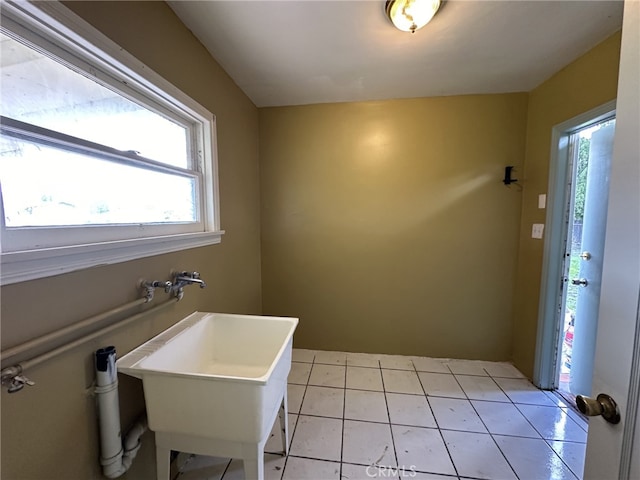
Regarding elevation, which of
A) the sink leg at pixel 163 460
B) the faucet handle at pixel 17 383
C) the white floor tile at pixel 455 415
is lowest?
the white floor tile at pixel 455 415

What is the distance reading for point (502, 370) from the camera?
225 cm

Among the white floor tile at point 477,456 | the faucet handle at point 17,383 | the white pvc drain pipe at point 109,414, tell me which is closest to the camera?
the faucet handle at point 17,383

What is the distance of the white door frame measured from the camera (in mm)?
1847

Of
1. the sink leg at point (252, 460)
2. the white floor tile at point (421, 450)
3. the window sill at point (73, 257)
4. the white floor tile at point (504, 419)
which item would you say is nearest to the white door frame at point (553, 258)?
the white floor tile at point (504, 419)

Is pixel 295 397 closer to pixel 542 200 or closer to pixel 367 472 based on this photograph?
pixel 367 472

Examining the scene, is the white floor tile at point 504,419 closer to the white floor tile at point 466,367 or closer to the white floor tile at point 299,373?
the white floor tile at point 466,367

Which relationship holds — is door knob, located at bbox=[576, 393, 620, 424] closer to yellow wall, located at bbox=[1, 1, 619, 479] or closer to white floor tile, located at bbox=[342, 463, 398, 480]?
white floor tile, located at bbox=[342, 463, 398, 480]

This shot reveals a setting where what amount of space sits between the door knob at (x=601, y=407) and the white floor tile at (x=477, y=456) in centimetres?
116

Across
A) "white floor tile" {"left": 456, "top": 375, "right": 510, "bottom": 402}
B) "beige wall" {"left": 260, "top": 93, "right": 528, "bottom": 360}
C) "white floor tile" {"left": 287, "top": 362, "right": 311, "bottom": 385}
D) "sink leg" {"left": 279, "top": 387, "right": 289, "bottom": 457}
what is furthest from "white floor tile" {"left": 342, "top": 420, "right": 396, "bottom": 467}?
"beige wall" {"left": 260, "top": 93, "right": 528, "bottom": 360}

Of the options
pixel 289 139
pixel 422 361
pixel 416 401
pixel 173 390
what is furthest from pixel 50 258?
pixel 422 361

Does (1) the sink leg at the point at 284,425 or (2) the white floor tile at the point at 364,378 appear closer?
(1) the sink leg at the point at 284,425

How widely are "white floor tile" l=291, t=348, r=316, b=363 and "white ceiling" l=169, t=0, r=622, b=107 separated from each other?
2356 mm

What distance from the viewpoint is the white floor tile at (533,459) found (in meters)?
1.34

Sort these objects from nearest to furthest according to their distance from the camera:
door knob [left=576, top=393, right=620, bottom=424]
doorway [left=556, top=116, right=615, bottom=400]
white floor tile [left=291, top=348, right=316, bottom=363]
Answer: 1. door knob [left=576, top=393, right=620, bottom=424]
2. doorway [left=556, top=116, right=615, bottom=400]
3. white floor tile [left=291, top=348, right=316, bottom=363]
